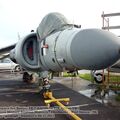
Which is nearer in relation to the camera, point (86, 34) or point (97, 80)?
point (86, 34)

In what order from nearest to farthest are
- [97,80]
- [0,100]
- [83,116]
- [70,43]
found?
[70,43]
[83,116]
[0,100]
[97,80]

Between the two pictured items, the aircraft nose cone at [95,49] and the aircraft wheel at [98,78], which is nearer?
the aircraft nose cone at [95,49]

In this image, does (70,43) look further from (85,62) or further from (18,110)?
(18,110)

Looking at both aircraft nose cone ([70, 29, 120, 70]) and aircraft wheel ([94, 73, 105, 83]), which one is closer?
aircraft nose cone ([70, 29, 120, 70])

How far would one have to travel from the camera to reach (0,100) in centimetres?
943

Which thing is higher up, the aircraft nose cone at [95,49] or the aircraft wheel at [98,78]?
the aircraft nose cone at [95,49]

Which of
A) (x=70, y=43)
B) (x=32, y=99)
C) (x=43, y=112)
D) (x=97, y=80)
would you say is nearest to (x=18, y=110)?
(x=43, y=112)

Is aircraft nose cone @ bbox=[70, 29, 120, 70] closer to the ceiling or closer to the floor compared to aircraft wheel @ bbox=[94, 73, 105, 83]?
closer to the ceiling

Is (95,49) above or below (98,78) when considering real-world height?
above

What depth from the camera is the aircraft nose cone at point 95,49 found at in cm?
565

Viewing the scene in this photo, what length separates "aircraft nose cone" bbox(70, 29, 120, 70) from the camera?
5648 millimetres

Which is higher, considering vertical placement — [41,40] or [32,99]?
[41,40]

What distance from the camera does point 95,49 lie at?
5680 mm

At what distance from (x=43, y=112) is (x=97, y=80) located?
8036mm
